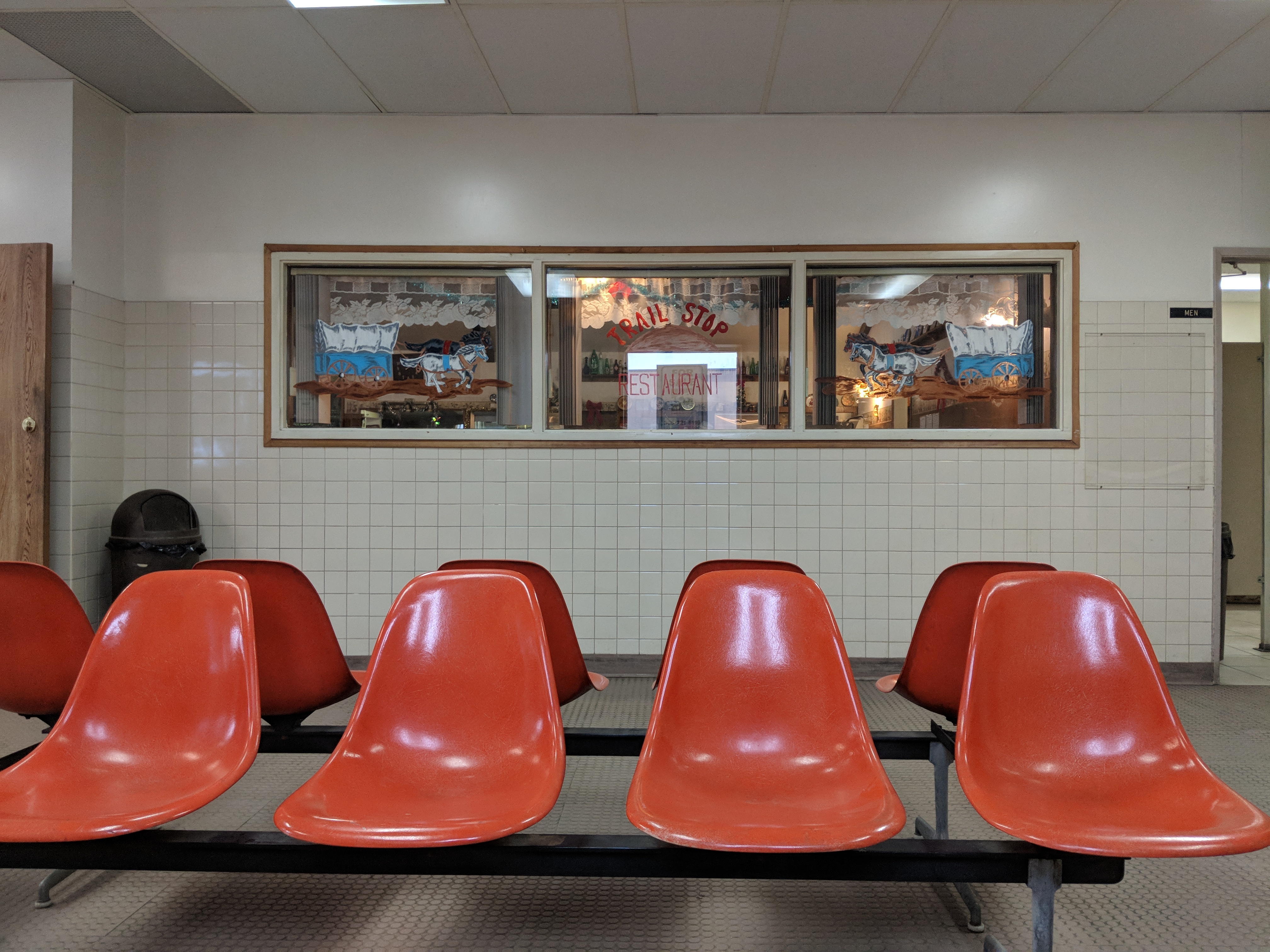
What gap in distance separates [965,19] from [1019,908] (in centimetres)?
337

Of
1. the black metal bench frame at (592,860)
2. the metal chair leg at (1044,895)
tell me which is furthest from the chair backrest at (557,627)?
the metal chair leg at (1044,895)

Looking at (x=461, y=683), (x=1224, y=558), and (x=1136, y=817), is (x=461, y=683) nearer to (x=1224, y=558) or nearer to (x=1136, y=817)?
Result: (x=1136, y=817)

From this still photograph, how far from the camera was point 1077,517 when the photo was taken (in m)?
3.82

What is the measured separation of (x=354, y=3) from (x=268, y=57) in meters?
0.73

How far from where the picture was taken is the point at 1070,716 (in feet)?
5.10

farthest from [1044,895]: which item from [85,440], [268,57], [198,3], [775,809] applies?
[85,440]

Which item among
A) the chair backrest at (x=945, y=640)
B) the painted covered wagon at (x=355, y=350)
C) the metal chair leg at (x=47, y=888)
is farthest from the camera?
the painted covered wagon at (x=355, y=350)

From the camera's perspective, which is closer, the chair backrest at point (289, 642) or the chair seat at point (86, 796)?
the chair seat at point (86, 796)

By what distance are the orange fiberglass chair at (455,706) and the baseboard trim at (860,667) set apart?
2200mm

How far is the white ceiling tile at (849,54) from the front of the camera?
118 inches

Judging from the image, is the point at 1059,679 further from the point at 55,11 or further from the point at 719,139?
the point at 55,11

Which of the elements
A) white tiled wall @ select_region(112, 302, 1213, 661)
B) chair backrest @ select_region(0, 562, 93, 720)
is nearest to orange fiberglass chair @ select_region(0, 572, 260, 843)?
chair backrest @ select_region(0, 562, 93, 720)

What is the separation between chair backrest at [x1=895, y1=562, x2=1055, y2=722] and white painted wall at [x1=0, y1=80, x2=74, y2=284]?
4311mm

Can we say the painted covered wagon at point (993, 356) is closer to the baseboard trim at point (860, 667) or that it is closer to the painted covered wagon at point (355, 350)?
the baseboard trim at point (860, 667)
